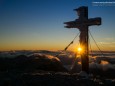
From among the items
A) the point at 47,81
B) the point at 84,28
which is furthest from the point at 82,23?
the point at 47,81

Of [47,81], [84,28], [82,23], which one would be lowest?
[47,81]

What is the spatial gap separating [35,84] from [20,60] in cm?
1364

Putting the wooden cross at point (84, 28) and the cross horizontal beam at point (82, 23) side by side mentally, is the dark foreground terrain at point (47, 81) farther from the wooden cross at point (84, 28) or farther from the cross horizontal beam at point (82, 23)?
the cross horizontal beam at point (82, 23)

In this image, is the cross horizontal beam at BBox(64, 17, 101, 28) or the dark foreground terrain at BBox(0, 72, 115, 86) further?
the cross horizontal beam at BBox(64, 17, 101, 28)

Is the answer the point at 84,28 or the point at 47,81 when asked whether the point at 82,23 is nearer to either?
the point at 84,28

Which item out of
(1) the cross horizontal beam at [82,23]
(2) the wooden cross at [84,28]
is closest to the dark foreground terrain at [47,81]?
(2) the wooden cross at [84,28]

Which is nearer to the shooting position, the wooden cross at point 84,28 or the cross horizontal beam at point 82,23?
the cross horizontal beam at point 82,23

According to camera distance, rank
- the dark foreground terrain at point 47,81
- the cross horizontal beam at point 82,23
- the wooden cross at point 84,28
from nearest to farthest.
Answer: the dark foreground terrain at point 47,81
the cross horizontal beam at point 82,23
the wooden cross at point 84,28

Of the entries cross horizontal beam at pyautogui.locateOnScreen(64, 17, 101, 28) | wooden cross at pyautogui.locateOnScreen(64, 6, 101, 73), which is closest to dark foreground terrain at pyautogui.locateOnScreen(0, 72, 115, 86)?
wooden cross at pyautogui.locateOnScreen(64, 6, 101, 73)

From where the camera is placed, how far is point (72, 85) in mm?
12031

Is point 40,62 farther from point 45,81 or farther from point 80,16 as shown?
point 45,81

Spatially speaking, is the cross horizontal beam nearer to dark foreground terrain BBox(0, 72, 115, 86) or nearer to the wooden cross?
the wooden cross

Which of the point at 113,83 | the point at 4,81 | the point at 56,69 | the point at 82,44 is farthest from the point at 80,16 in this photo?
the point at 56,69

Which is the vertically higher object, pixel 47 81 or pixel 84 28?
pixel 84 28
